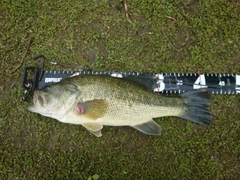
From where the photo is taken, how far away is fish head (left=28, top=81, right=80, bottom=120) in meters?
2.78

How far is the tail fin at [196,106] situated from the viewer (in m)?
3.15

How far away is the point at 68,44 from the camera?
349 cm

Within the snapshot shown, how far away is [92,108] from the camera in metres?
2.82

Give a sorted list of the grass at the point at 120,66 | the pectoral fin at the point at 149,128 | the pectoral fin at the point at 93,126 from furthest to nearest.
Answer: the grass at the point at 120,66, the pectoral fin at the point at 149,128, the pectoral fin at the point at 93,126

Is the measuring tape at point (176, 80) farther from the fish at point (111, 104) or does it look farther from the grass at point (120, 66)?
the fish at point (111, 104)

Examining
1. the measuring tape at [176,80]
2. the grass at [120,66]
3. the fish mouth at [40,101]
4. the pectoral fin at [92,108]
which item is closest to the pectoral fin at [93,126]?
the pectoral fin at [92,108]

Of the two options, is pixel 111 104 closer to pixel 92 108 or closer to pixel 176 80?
pixel 92 108

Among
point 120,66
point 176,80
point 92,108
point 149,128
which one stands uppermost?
point 120,66

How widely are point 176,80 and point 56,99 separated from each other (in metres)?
1.67

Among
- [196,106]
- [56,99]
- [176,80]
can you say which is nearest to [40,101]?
[56,99]

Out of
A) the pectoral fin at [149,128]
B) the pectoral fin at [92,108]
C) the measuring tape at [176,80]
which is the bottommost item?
the pectoral fin at [149,128]

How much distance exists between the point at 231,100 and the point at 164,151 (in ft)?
3.98

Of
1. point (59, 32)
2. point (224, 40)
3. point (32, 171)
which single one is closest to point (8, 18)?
point (59, 32)

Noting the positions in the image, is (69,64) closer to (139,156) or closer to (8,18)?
(8,18)
